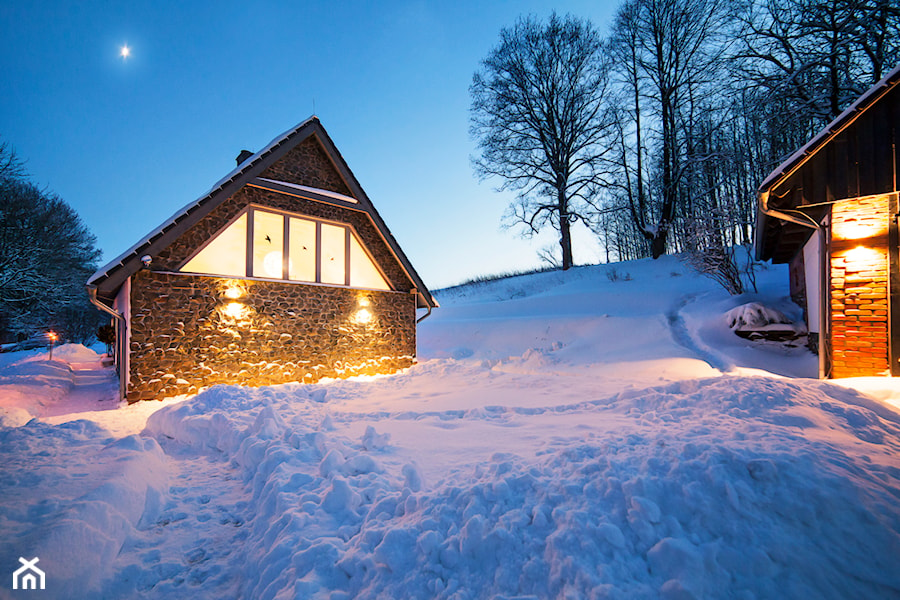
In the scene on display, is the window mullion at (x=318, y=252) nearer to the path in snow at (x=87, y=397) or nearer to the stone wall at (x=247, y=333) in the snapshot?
the stone wall at (x=247, y=333)

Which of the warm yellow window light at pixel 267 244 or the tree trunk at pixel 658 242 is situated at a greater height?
the tree trunk at pixel 658 242

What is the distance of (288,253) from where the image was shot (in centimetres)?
928

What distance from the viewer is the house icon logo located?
2094 millimetres

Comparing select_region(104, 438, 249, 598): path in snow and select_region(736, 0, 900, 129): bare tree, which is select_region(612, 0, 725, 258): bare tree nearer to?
select_region(736, 0, 900, 129): bare tree

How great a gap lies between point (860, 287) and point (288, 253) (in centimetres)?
1140

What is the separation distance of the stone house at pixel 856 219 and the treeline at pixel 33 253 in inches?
997

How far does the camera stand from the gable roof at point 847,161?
19.0 feet

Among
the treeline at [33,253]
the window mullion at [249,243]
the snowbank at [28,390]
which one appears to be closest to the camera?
the snowbank at [28,390]

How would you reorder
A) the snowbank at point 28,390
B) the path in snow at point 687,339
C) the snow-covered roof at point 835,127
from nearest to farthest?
the snow-covered roof at point 835,127
the snowbank at point 28,390
the path in snow at point 687,339

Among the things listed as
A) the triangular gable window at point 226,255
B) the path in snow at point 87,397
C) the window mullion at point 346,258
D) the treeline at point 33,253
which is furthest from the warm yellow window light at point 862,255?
the treeline at point 33,253

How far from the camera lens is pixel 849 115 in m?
5.99

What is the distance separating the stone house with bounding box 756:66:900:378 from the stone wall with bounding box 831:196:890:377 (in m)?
0.01

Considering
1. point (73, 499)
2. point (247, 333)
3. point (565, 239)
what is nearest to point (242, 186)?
point (247, 333)

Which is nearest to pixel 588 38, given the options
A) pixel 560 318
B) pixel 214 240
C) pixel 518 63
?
pixel 518 63
